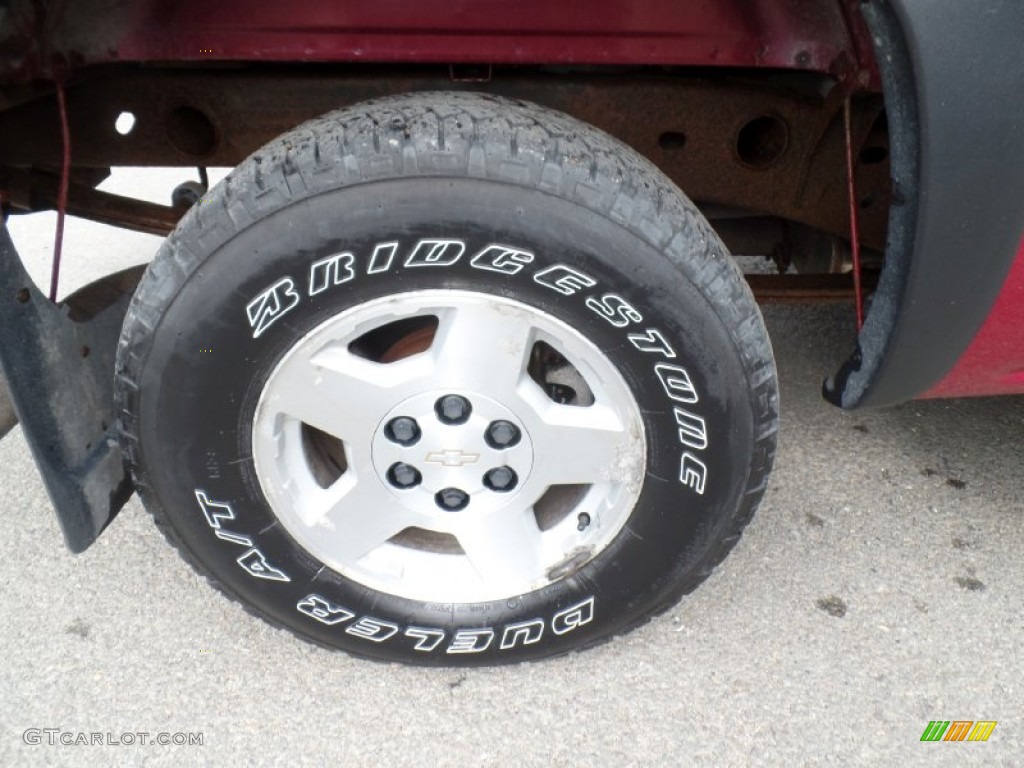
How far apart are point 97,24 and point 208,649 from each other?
128 centimetres

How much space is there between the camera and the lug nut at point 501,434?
1606mm

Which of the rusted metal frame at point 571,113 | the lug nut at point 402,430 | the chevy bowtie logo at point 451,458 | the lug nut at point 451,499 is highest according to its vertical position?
the rusted metal frame at point 571,113

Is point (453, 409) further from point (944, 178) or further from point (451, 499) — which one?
point (944, 178)

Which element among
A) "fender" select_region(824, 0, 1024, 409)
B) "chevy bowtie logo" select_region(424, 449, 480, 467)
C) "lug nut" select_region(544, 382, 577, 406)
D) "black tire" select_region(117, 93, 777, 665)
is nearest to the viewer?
"fender" select_region(824, 0, 1024, 409)

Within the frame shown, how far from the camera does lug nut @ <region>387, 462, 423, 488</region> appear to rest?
1661 mm

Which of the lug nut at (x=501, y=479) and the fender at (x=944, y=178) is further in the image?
the lug nut at (x=501, y=479)

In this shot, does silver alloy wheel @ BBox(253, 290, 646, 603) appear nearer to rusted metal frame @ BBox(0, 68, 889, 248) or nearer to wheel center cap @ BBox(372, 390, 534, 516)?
wheel center cap @ BBox(372, 390, 534, 516)

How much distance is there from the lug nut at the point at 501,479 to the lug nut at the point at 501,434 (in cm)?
6

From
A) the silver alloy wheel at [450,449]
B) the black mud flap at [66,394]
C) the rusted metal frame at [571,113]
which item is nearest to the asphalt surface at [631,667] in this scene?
the silver alloy wheel at [450,449]

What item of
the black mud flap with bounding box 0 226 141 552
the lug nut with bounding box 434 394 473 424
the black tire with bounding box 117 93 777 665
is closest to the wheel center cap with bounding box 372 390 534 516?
the lug nut with bounding box 434 394 473 424

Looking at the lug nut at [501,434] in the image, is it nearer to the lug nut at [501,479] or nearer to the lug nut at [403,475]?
the lug nut at [501,479]

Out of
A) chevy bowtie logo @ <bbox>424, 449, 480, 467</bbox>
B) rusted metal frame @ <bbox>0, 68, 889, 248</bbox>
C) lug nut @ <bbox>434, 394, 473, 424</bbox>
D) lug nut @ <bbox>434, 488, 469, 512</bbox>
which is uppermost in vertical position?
rusted metal frame @ <bbox>0, 68, 889, 248</bbox>

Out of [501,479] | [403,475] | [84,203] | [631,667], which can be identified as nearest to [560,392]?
[501,479]

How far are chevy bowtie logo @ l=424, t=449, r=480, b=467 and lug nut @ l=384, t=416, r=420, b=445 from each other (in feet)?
0.16
